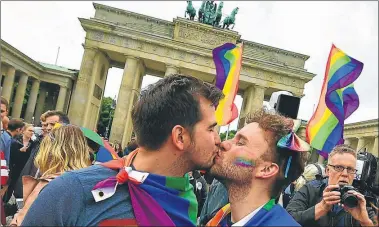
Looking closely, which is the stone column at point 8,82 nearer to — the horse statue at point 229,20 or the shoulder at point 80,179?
the horse statue at point 229,20

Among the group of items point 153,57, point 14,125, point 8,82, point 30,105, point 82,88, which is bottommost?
point 30,105

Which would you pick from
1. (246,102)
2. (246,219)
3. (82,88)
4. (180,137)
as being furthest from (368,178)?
(246,102)

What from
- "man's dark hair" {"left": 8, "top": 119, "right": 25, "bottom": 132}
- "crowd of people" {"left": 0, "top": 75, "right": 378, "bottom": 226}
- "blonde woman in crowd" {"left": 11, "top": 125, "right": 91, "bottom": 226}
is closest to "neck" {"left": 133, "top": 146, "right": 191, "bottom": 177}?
"crowd of people" {"left": 0, "top": 75, "right": 378, "bottom": 226}

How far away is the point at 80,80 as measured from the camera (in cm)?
4616

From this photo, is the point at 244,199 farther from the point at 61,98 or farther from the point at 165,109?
the point at 61,98

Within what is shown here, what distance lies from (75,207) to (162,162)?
546 millimetres

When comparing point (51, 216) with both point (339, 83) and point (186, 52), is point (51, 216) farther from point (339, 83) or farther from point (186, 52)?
point (186, 52)

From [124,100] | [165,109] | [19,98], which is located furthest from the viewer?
[19,98]

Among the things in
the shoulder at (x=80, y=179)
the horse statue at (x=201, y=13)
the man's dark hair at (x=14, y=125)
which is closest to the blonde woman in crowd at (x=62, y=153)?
the shoulder at (x=80, y=179)

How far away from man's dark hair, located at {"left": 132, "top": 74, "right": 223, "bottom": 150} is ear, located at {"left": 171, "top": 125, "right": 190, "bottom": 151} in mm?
22

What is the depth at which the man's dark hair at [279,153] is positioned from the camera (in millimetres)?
2990

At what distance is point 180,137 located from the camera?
2545mm

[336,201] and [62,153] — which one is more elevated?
[336,201]

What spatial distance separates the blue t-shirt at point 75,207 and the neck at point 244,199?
793mm
